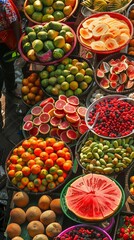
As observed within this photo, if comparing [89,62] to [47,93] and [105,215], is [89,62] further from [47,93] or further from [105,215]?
[105,215]

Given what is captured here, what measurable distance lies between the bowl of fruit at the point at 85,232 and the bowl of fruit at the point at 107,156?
54cm

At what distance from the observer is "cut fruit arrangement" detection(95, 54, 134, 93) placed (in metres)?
4.61

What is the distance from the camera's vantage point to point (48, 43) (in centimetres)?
484

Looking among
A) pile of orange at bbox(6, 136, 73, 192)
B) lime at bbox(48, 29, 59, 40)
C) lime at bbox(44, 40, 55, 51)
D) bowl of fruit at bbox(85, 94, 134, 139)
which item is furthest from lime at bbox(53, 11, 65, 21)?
pile of orange at bbox(6, 136, 73, 192)

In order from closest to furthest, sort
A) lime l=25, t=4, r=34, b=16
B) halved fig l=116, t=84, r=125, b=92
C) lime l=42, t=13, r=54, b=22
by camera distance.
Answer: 1. halved fig l=116, t=84, r=125, b=92
2. lime l=42, t=13, r=54, b=22
3. lime l=25, t=4, r=34, b=16

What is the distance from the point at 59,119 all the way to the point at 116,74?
0.82 metres

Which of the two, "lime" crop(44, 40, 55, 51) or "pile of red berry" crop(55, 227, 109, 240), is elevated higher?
"lime" crop(44, 40, 55, 51)

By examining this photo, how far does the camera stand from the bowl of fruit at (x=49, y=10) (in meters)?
5.35

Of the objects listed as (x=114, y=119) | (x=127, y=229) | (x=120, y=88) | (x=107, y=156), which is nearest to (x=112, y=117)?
(x=114, y=119)

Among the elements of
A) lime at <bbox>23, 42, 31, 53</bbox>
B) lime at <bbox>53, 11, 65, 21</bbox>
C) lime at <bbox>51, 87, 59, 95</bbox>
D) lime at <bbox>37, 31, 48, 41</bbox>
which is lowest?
lime at <bbox>51, 87, 59, 95</bbox>

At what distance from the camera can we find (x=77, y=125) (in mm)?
4395

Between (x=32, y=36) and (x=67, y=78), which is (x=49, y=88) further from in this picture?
(x=32, y=36)

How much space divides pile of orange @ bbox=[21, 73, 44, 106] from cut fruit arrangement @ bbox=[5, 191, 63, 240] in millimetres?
1309

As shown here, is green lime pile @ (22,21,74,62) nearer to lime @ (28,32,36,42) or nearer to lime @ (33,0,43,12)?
lime @ (28,32,36,42)
